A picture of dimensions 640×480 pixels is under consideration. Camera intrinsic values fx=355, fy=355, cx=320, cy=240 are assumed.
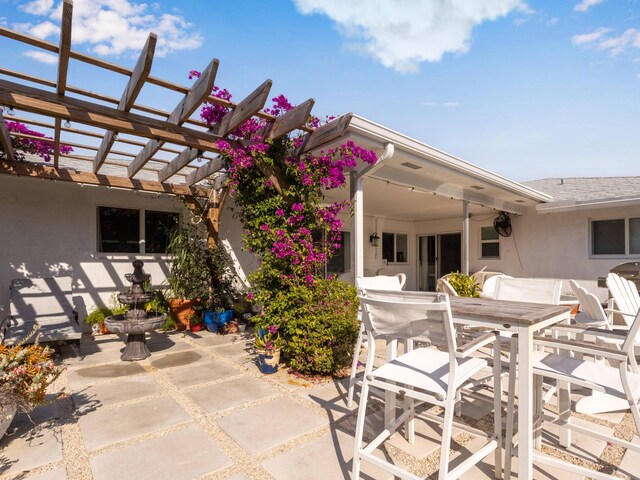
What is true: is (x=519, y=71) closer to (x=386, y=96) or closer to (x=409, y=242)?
(x=386, y=96)

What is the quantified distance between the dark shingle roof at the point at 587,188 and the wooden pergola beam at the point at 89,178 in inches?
318

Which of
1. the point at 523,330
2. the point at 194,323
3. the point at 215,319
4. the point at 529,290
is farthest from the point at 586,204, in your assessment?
the point at 194,323

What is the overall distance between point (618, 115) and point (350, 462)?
31.7 ft

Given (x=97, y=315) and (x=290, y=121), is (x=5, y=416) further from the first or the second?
(x=97, y=315)

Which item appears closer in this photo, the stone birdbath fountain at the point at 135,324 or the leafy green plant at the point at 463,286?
the stone birdbath fountain at the point at 135,324

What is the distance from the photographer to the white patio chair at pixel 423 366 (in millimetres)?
1671

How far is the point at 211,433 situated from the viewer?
8.48 feet

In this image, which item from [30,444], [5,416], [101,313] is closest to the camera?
[5,416]

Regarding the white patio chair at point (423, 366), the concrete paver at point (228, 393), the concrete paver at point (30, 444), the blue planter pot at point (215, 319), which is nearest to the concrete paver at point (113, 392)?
the concrete paver at point (30, 444)

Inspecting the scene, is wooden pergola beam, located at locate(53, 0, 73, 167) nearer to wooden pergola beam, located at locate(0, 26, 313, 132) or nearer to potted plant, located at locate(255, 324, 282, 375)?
wooden pergola beam, located at locate(0, 26, 313, 132)

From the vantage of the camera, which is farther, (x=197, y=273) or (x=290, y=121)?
(x=197, y=273)

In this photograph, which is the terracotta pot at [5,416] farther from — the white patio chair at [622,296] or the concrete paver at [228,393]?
the white patio chair at [622,296]

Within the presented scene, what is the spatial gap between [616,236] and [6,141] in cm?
1089

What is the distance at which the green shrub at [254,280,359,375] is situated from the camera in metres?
3.66
